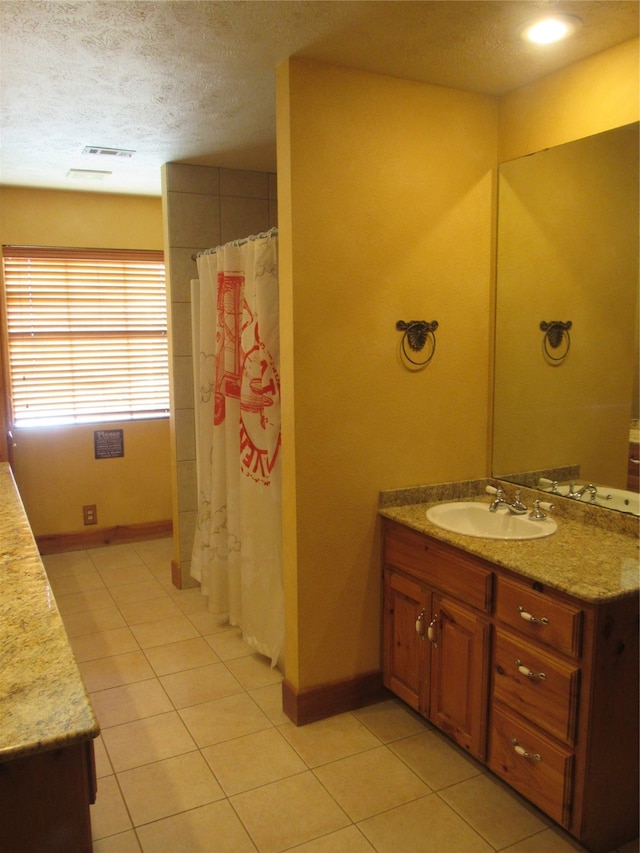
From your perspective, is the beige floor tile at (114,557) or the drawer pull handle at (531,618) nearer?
the drawer pull handle at (531,618)

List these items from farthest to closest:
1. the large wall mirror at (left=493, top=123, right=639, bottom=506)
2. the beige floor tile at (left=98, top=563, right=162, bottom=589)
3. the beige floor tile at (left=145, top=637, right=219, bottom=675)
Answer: the beige floor tile at (left=98, top=563, right=162, bottom=589)
the beige floor tile at (left=145, top=637, right=219, bottom=675)
the large wall mirror at (left=493, top=123, right=639, bottom=506)

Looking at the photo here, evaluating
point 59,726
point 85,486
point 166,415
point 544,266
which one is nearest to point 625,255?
point 544,266

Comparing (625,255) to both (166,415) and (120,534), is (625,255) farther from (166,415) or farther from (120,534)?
(120,534)

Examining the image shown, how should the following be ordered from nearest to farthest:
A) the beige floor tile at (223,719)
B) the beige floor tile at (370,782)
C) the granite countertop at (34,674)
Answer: the granite countertop at (34,674), the beige floor tile at (370,782), the beige floor tile at (223,719)

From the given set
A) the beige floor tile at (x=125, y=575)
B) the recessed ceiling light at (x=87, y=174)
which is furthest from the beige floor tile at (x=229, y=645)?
the recessed ceiling light at (x=87, y=174)

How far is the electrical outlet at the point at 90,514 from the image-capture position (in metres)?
4.57

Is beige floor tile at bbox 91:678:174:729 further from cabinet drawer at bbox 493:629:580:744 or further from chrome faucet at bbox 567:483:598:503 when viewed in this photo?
chrome faucet at bbox 567:483:598:503

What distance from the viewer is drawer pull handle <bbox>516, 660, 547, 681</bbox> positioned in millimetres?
1874

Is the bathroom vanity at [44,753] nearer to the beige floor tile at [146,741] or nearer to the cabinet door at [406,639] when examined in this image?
the beige floor tile at [146,741]

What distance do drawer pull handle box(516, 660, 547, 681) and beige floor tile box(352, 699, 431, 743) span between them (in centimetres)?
71

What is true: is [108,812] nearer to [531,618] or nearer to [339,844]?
[339,844]

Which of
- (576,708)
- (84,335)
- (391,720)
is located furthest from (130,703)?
(84,335)

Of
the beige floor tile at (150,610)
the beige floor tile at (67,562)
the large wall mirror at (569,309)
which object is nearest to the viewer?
the large wall mirror at (569,309)

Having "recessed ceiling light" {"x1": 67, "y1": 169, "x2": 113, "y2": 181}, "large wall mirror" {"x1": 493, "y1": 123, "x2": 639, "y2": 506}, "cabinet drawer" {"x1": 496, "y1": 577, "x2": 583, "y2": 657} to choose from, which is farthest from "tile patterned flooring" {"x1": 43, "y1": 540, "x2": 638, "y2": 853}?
→ "recessed ceiling light" {"x1": 67, "y1": 169, "x2": 113, "y2": 181}
